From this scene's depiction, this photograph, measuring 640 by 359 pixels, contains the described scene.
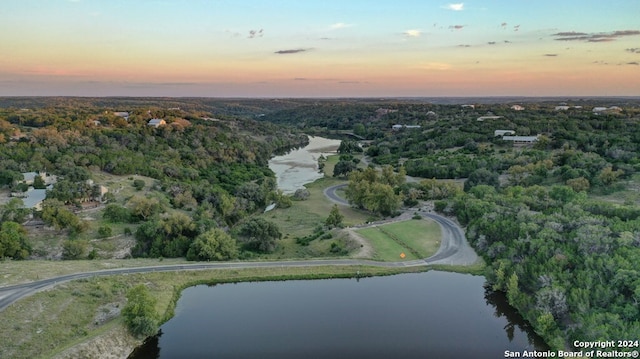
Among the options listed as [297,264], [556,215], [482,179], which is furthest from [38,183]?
[482,179]

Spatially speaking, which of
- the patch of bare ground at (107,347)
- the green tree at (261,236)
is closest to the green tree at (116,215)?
the green tree at (261,236)

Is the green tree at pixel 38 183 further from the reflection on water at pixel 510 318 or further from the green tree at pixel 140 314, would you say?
the reflection on water at pixel 510 318

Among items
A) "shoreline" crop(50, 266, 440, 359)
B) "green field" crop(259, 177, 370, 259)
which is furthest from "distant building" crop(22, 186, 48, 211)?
"green field" crop(259, 177, 370, 259)

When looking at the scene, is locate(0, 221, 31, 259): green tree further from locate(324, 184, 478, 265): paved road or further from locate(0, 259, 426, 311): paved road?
locate(324, 184, 478, 265): paved road

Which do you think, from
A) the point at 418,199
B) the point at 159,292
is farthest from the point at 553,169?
the point at 159,292

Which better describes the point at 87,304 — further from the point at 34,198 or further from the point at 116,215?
the point at 34,198
